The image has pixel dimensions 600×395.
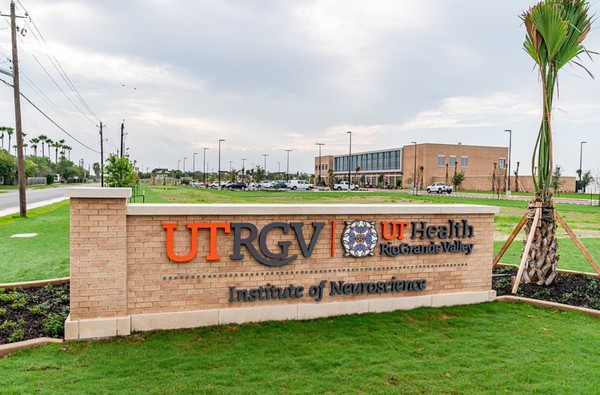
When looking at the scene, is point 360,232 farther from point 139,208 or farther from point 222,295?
point 139,208

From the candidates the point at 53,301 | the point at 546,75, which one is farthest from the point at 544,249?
the point at 53,301

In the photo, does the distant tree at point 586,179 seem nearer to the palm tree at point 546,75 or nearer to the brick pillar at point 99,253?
the palm tree at point 546,75

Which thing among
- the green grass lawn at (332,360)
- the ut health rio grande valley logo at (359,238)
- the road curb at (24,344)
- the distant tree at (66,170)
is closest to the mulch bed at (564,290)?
the green grass lawn at (332,360)

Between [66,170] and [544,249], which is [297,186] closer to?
[544,249]

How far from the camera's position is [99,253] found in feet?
21.8

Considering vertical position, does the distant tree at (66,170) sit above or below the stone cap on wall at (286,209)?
above

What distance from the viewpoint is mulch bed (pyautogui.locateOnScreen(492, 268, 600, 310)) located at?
9.01 metres

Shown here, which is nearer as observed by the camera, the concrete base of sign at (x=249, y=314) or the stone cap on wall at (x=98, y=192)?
the stone cap on wall at (x=98, y=192)

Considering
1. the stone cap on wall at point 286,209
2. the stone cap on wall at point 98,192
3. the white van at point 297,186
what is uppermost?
the stone cap on wall at point 98,192

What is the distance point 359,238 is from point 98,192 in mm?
4439

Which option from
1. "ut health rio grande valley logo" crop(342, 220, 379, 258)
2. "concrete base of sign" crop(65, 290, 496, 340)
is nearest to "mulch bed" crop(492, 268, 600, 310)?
"concrete base of sign" crop(65, 290, 496, 340)

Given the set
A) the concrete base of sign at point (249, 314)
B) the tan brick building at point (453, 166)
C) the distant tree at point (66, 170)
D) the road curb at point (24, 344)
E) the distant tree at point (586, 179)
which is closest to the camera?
the road curb at point (24, 344)

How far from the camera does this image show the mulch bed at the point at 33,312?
6750 millimetres

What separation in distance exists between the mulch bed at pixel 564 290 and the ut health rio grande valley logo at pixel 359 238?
11.2 ft
